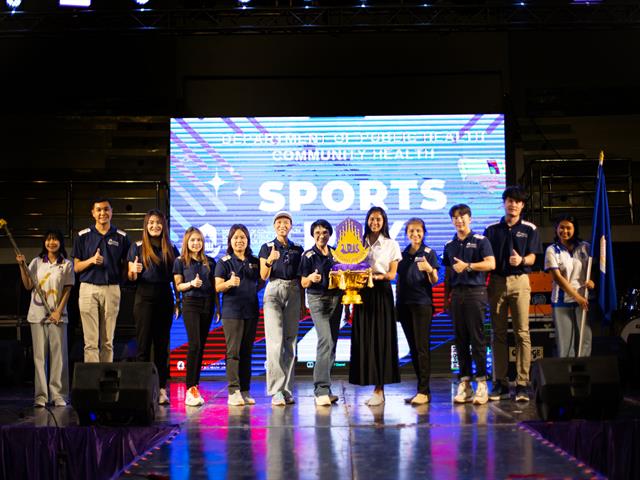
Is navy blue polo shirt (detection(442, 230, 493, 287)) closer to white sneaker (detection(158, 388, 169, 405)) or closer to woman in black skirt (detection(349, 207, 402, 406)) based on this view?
woman in black skirt (detection(349, 207, 402, 406))

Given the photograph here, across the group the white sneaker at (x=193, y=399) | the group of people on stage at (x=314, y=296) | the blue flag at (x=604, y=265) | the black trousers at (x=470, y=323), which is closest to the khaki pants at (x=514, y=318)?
the group of people on stage at (x=314, y=296)

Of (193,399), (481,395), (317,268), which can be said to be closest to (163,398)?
(193,399)

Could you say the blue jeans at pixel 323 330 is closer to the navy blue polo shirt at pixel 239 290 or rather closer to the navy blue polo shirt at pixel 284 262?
the navy blue polo shirt at pixel 284 262

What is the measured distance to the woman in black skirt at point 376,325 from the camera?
6.34 m

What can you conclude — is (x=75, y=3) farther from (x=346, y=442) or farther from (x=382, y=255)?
(x=346, y=442)

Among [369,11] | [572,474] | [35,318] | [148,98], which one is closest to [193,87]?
[148,98]

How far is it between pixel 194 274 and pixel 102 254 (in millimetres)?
833

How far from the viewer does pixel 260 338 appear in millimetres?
9391

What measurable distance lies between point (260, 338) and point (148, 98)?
4.32m

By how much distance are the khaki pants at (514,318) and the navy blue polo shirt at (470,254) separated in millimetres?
248

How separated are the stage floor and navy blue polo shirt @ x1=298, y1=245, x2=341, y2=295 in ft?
3.12

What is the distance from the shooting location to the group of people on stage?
6.38 meters

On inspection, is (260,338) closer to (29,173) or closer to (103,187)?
(103,187)

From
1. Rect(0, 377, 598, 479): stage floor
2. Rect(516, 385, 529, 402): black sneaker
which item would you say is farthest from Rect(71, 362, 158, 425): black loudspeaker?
Rect(516, 385, 529, 402): black sneaker
